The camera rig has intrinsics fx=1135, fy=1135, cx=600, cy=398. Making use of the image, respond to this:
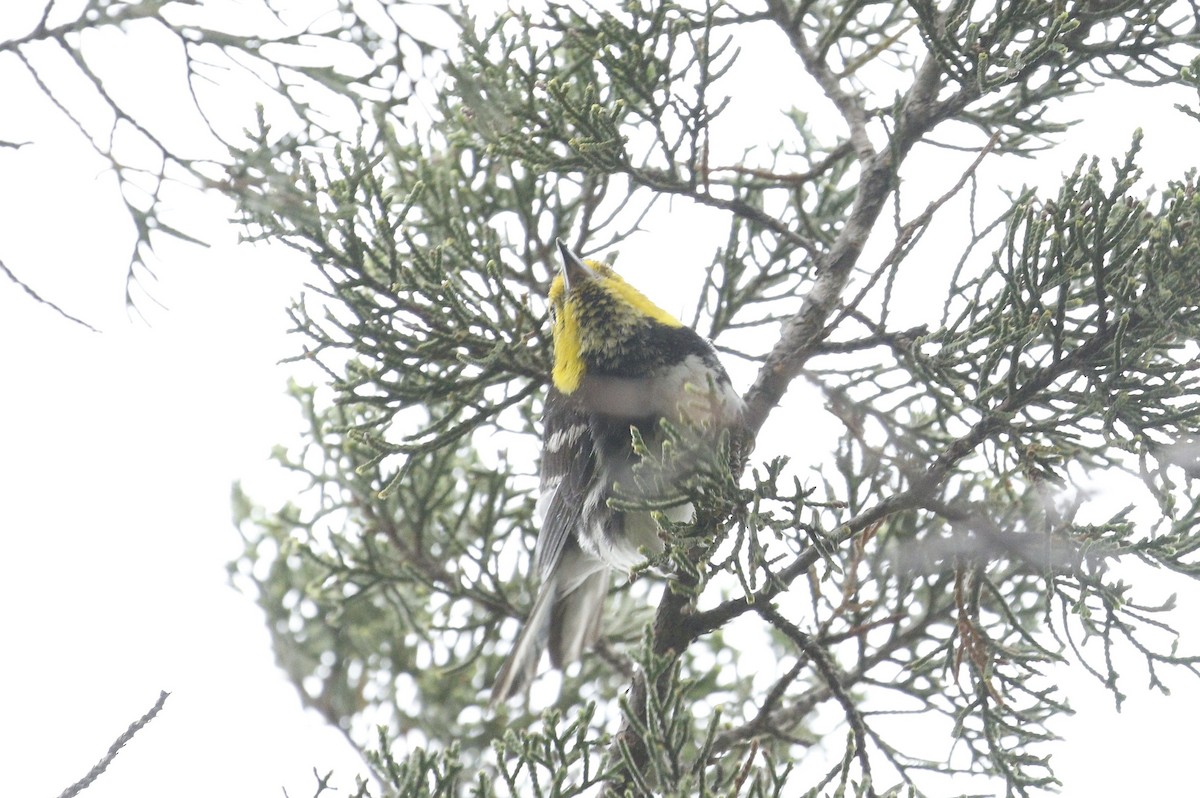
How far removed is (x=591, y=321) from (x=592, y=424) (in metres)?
0.33

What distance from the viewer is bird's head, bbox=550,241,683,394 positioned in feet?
11.0

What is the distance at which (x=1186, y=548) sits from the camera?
2.25 meters

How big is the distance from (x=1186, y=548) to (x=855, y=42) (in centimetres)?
220

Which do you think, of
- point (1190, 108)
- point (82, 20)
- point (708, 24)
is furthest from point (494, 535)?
point (1190, 108)

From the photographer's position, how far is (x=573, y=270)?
3.44 m

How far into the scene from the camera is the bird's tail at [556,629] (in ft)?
11.1

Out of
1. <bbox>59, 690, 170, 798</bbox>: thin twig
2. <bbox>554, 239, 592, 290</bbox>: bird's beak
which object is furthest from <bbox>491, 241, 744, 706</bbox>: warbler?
<bbox>59, 690, 170, 798</bbox>: thin twig

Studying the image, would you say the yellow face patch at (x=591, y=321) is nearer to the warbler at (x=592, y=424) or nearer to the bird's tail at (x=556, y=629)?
the warbler at (x=592, y=424)

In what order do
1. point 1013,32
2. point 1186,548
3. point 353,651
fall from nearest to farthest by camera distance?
point 1186,548 → point 1013,32 → point 353,651

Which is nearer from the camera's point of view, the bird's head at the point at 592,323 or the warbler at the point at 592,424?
the warbler at the point at 592,424

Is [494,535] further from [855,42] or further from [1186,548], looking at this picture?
[1186,548]

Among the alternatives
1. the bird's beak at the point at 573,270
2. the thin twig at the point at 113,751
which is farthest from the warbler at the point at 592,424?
the thin twig at the point at 113,751

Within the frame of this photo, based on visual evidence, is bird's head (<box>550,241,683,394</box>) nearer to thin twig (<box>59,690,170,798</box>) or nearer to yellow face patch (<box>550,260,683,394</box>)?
yellow face patch (<box>550,260,683,394</box>)

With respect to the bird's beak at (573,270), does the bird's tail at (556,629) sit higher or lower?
lower
